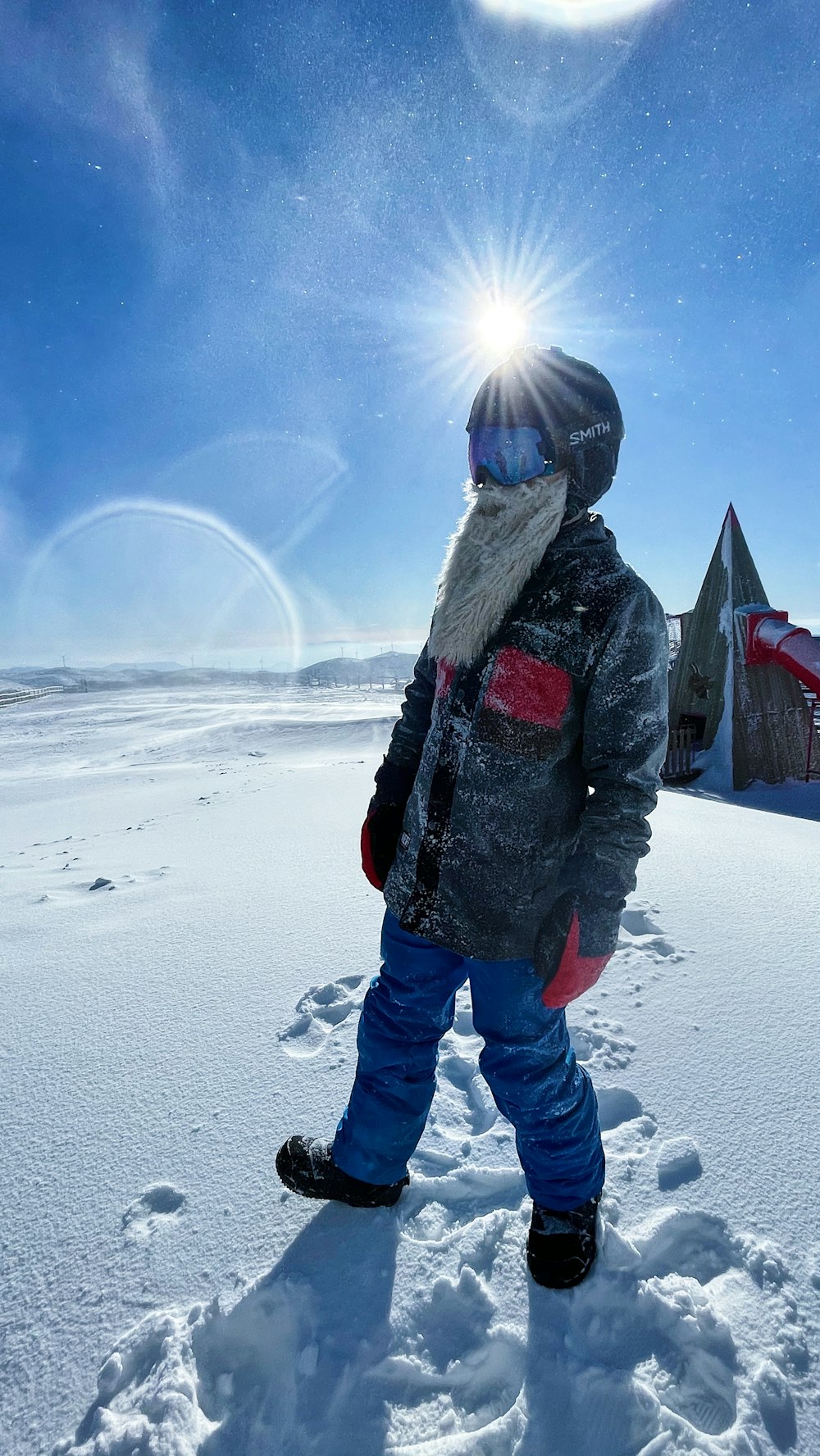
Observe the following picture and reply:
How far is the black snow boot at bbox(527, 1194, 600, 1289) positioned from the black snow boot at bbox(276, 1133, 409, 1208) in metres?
0.35

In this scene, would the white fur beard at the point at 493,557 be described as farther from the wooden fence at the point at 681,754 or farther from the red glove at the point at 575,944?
the wooden fence at the point at 681,754

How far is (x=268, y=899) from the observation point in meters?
3.21

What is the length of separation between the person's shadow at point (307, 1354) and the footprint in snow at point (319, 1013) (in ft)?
2.17

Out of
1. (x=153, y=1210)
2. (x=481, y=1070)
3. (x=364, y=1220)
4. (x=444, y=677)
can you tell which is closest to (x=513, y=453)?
(x=444, y=677)

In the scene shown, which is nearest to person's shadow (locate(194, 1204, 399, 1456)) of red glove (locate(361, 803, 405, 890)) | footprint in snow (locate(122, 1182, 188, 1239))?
footprint in snow (locate(122, 1182, 188, 1239))

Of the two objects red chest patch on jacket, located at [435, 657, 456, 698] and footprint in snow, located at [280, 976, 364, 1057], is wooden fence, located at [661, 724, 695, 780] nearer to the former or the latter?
footprint in snow, located at [280, 976, 364, 1057]

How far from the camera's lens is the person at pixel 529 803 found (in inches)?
45.8

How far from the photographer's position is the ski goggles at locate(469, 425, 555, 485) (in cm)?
127

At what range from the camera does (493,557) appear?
4.19ft

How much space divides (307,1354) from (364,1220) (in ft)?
0.98

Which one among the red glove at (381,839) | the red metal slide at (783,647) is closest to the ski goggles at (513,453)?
the red glove at (381,839)

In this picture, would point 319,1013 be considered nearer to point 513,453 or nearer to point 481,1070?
point 481,1070

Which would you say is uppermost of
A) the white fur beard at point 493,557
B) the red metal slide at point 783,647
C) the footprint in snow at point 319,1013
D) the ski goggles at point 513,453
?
the red metal slide at point 783,647

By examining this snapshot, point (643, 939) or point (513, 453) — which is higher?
point (513, 453)
